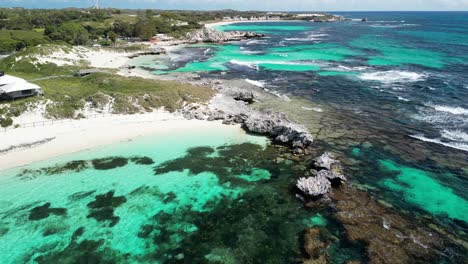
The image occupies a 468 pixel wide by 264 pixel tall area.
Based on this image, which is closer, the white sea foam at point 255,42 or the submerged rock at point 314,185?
the submerged rock at point 314,185

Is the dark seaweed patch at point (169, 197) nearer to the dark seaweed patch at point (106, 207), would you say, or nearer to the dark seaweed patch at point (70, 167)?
the dark seaweed patch at point (106, 207)

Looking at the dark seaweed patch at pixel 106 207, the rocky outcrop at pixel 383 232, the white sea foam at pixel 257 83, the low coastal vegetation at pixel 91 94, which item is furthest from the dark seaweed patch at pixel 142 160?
the white sea foam at pixel 257 83

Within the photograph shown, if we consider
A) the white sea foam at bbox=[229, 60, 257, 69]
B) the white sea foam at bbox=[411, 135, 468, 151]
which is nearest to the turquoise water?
the white sea foam at bbox=[411, 135, 468, 151]

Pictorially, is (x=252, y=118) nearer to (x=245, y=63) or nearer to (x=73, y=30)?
(x=245, y=63)

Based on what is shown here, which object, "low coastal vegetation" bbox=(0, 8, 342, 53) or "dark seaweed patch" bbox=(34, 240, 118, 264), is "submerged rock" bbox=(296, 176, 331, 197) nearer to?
"dark seaweed patch" bbox=(34, 240, 118, 264)

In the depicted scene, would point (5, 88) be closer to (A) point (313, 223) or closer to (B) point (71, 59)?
(B) point (71, 59)

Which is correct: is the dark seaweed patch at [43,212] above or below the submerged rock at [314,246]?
above

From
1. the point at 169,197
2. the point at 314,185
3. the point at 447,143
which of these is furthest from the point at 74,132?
the point at 447,143
